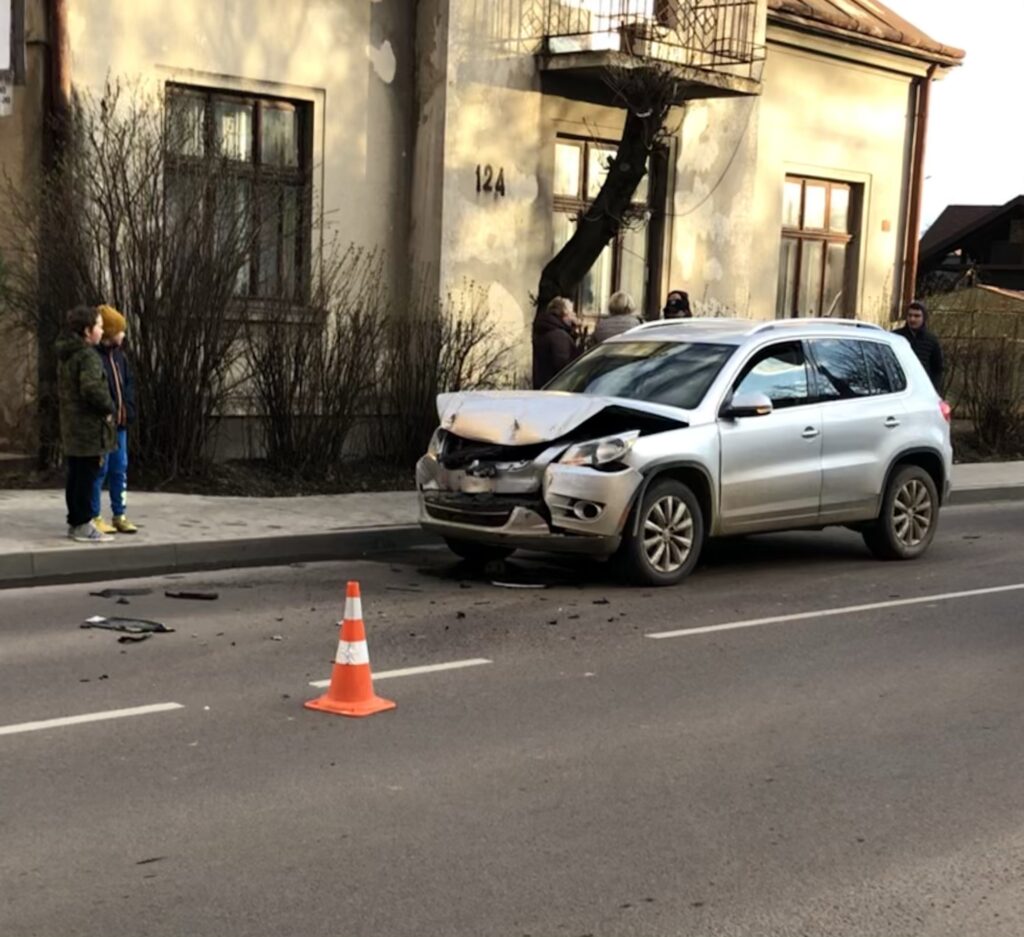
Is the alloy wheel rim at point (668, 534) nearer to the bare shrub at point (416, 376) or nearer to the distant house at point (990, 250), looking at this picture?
the bare shrub at point (416, 376)

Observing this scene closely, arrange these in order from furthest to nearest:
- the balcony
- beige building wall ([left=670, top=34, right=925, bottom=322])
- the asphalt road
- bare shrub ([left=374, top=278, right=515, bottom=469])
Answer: beige building wall ([left=670, top=34, right=925, bottom=322]) < the balcony < bare shrub ([left=374, top=278, right=515, bottom=469]) < the asphalt road

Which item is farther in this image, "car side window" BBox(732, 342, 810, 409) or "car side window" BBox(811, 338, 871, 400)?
"car side window" BBox(811, 338, 871, 400)

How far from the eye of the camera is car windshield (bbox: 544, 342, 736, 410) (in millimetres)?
10383

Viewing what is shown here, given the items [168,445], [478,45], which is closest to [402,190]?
[478,45]

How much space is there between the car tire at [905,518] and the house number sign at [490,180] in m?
7.15

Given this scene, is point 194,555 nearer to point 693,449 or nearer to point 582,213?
point 693,449

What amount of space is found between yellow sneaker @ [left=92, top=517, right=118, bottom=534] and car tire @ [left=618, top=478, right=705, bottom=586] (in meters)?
3.88

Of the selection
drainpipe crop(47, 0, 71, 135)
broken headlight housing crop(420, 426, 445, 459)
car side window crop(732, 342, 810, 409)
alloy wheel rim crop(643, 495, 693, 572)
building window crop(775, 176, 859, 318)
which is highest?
drainpipe crop(47, 0, 71, 135)

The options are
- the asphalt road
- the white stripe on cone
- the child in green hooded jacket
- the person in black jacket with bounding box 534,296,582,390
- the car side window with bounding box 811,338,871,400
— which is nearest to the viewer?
the asphalt road

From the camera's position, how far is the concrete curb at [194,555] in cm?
972

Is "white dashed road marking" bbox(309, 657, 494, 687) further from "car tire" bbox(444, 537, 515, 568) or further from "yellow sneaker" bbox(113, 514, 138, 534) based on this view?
"yellow sneaker" bbox(113, 514, 138, 534)

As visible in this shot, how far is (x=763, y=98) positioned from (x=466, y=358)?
7.80 m

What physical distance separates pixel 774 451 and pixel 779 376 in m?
0.66

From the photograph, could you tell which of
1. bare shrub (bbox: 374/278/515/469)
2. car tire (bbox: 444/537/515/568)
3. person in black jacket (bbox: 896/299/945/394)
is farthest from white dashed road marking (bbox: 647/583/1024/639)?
bare shrub (bbox: 374/278/515/469)
